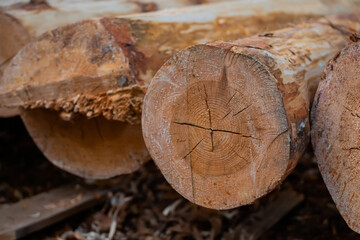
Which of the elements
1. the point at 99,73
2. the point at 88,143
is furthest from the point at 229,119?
the point at 88,143

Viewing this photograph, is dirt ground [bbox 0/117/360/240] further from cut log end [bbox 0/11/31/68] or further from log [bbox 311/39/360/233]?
cut log end [bbox 0/11/31/68]

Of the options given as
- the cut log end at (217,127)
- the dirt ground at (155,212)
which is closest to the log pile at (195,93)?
the cut log end at (217,127)

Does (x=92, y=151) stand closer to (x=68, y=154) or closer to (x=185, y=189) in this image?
(x=68, y=154)

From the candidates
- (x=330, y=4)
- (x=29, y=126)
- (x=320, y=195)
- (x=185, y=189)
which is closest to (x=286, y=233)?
(x=320, y=195)

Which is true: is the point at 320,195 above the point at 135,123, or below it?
below

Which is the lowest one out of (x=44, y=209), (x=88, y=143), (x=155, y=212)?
(x=155, y=212)

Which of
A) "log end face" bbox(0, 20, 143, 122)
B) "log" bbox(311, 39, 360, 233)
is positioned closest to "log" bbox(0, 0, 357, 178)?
"log end face" bbox(0, 20, 143, 122)

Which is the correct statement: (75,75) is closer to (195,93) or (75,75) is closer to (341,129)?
(195,93)
